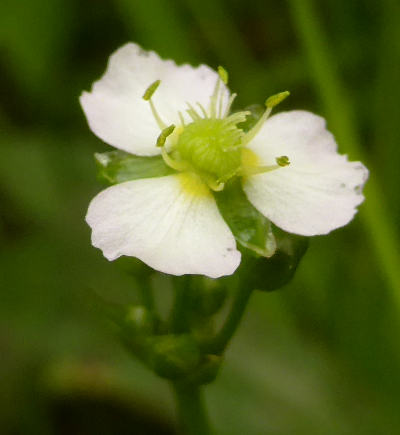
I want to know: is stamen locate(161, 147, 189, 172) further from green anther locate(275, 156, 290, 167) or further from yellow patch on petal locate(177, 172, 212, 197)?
green anther locate(275, 156, 290, 167)

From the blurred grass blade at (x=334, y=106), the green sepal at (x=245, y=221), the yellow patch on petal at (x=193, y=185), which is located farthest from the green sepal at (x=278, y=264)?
the blurred grass blade at (x=334, y=106)

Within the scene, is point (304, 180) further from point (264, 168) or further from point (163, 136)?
point (163, 136)

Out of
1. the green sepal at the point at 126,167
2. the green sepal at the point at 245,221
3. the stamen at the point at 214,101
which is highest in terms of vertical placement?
the green sepal at the point at 126,167

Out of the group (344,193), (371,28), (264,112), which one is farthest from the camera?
(371,28)

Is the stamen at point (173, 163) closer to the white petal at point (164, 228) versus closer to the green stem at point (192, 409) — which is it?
the white petal at point (164, 228)

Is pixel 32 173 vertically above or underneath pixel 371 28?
above

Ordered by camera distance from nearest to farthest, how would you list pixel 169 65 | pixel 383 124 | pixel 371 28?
pixel 169 65 < pixel 383 124 < pixel 371 28

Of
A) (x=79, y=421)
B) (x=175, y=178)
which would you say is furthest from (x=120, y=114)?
(x=79, y=421)

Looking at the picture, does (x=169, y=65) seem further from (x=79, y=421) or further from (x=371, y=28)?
(x=79, y=421)
